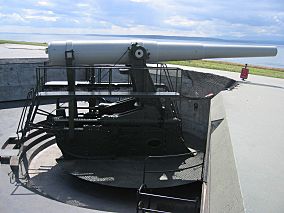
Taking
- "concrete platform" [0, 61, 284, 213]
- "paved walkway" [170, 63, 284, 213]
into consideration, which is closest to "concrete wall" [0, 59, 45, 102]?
"concrete platform" [0, 61, 284, 213]

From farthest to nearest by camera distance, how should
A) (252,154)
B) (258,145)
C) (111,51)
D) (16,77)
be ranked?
(16,77) → (111,51) → (258,145) → (252,154)

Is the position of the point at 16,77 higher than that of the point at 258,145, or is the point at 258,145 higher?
the point at 258,145

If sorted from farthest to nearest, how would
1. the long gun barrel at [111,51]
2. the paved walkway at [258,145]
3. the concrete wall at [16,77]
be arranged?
the concrete wall at [16,77] → the long gun barrel at [111,51] → the paved walkway at [258,145]

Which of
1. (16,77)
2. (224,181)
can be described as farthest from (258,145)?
(16,77)

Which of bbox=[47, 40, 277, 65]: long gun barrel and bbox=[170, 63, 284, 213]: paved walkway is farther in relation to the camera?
bbox=[47, 40, 277, 65]: long gun barrel

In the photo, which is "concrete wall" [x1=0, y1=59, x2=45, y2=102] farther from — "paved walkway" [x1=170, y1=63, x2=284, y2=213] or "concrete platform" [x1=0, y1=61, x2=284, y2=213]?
"paved walkway" [x1=170, y1=63, x2=284, y2=213]

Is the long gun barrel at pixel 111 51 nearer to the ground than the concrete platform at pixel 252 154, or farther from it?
farther from it

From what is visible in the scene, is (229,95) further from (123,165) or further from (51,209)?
(51,209)

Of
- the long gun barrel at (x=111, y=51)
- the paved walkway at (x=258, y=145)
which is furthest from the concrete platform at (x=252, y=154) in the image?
the long gun barrel at (x=111, y=51)

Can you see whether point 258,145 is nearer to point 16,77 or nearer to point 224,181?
point 224,181

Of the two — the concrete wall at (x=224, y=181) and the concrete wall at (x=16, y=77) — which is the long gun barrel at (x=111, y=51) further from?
the concrete wall at (x=16, y=77)

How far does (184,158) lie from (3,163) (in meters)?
3.22

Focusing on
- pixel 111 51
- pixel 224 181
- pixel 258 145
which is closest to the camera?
pixel 224 181

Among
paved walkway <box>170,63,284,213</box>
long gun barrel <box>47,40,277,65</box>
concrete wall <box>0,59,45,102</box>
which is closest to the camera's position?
paved walkway <box>170,63,284,213</box>
